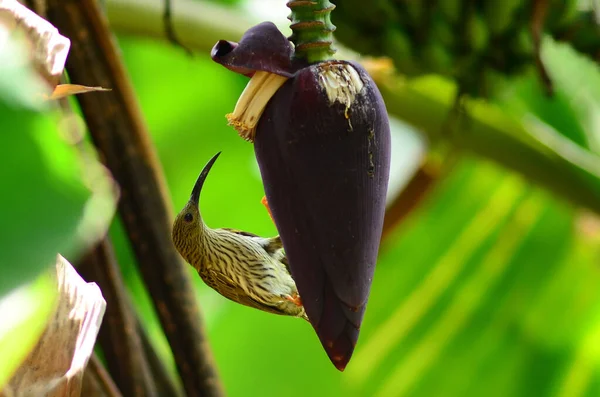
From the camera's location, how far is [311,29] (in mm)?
363

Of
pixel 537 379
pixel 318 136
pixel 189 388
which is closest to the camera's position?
pixel 318 136

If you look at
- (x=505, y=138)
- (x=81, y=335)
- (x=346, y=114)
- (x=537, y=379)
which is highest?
(x=346, y=114)

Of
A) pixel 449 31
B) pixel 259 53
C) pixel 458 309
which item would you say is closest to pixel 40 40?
pixel 259 53

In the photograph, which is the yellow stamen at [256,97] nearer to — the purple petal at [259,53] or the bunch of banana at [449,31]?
the purple petal at [259,53]

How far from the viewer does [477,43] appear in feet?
3.08

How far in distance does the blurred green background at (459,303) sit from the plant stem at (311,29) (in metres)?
1.19

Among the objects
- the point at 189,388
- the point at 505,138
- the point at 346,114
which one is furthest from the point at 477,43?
the point at 346,114

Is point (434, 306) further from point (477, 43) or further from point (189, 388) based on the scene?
point (189, 388)

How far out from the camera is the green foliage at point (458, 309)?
1.58 meters

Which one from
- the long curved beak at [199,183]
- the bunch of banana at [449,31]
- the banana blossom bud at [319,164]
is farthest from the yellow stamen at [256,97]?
the bunch of banana at [449,31]

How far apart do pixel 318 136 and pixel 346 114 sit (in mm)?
15

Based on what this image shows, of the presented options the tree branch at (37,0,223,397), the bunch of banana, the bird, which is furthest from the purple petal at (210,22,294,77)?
the bunch of banana

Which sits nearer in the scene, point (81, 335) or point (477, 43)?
point (81, 335)

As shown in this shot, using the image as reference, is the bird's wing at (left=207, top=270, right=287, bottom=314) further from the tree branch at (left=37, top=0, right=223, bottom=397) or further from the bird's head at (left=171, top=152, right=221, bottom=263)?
the tree branch at (left=37, top=0, right=223, bottom=397)
